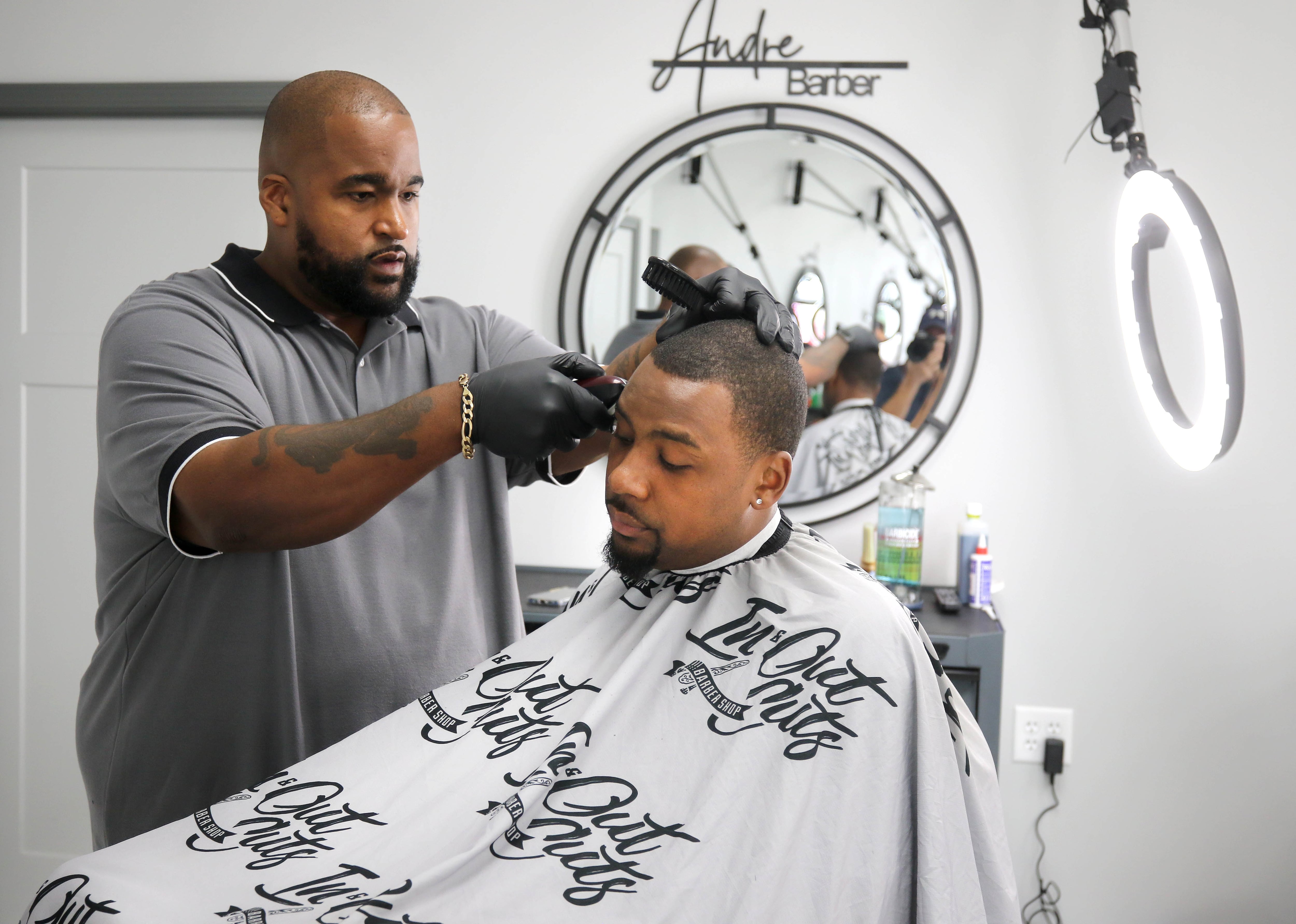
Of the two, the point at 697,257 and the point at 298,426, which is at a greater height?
the point at 697,257

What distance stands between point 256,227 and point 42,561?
127 centimetres

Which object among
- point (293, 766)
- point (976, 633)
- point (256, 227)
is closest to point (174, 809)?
point (293, 766)

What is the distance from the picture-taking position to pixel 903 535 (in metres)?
2.45

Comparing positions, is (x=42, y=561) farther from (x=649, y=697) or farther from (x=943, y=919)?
(x=943, y=919)

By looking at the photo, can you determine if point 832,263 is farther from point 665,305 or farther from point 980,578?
point 980,578

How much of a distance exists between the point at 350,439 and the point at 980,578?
180 centimetres

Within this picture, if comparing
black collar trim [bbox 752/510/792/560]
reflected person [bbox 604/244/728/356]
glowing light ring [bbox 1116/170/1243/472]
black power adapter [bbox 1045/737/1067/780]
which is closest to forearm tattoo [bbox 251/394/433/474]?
black collar trim [bbox 752/510/792/560]

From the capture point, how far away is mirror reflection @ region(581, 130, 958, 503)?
2.62 m

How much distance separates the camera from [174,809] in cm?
139

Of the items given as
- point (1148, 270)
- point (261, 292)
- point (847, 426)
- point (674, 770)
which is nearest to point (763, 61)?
point (847, 426)

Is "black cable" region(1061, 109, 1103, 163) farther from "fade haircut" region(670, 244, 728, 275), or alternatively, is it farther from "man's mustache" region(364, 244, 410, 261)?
"man's mustache" region(364, 244, 410, 261)

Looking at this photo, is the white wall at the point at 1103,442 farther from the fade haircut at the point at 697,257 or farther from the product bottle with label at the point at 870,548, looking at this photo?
the fade haircut at the point at 697,257

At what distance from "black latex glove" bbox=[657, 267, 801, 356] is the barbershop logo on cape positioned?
1541 millimetres

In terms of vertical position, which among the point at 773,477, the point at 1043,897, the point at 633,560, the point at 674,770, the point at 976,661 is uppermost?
the point at 773,477
